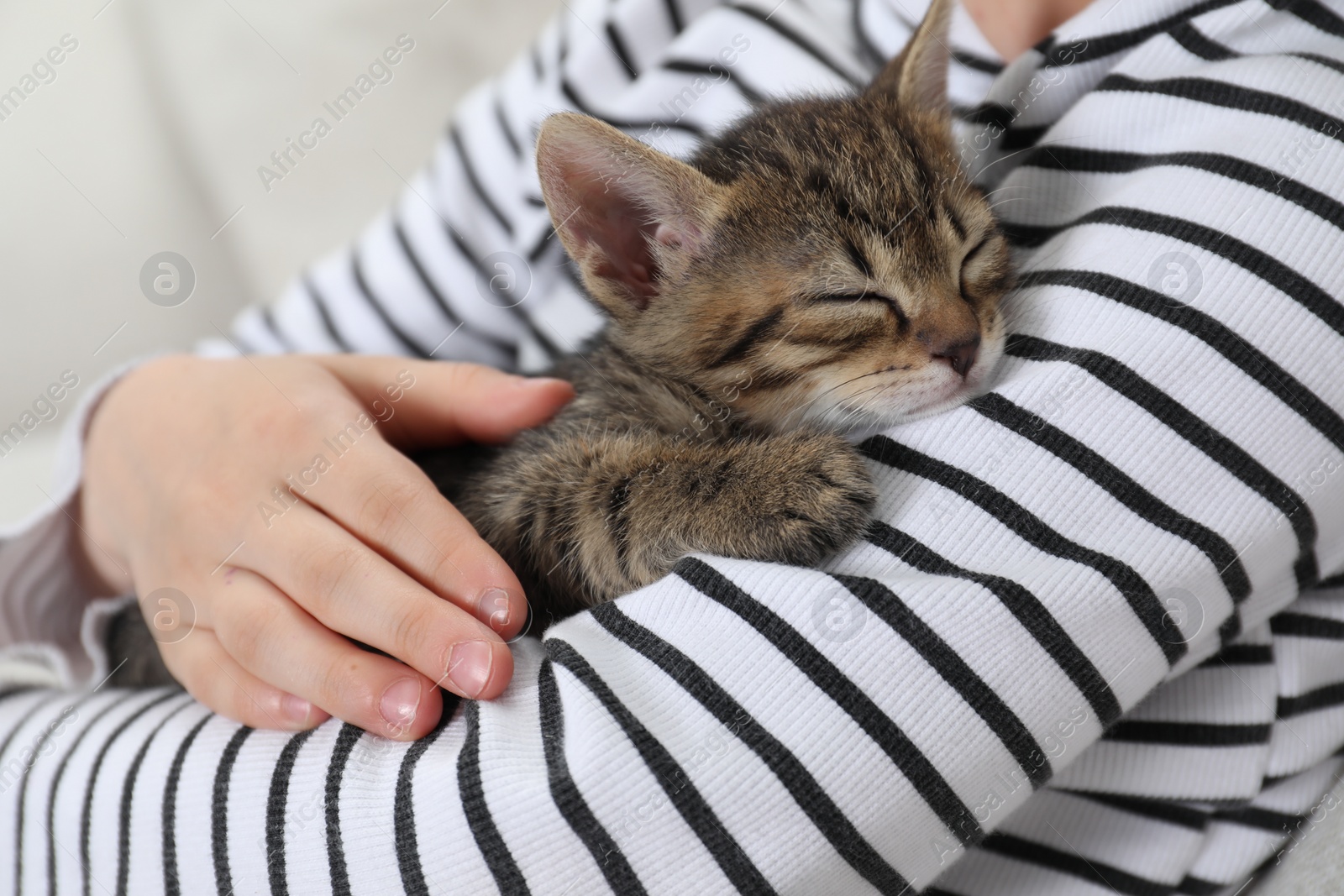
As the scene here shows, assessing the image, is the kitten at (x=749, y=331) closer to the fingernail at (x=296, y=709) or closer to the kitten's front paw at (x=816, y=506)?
the kitten's front paw at (x=816, y=506)

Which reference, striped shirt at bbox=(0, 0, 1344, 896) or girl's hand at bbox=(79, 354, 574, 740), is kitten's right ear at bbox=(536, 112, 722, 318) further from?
striped shirt at bbox=(0, 0, 1344, 896)

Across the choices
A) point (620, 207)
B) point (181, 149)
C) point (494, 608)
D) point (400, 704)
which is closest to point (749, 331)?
point (620, 207)

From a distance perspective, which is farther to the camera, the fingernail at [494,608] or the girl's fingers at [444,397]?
the girl's fingers at [444,397]

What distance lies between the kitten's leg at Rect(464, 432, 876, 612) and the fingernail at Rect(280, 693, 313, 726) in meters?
0.25

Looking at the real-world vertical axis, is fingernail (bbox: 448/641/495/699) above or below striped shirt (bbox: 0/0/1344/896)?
above

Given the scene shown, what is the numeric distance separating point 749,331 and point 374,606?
0.46 m

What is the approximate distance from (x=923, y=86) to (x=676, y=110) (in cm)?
45

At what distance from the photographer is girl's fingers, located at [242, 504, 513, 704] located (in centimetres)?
76

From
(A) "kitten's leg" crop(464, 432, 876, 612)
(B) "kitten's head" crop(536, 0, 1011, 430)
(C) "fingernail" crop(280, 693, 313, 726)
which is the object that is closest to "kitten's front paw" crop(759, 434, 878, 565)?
(A) "kitten's leg" crop(464, 432, 876, 612)

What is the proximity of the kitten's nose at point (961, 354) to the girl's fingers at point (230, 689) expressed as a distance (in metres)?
0.70

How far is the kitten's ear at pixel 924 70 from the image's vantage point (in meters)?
1.03

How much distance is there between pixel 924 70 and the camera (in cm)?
108

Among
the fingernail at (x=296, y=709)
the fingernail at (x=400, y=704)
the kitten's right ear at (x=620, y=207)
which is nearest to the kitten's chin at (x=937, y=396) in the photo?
the kitten's right ear at (x=620, y=207)

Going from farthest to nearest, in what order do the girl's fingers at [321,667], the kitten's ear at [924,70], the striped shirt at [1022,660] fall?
the kitten's ear at [924,70] → the girl's fingers at [321,667] → the striped shirt at [1022,660]
